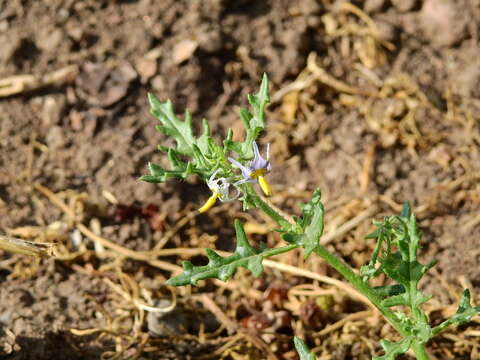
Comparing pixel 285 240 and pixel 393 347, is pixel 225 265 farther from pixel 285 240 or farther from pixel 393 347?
pixel 393 347

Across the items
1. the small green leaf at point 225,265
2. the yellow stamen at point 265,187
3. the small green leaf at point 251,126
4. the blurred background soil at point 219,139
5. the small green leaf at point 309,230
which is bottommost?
the blurred background soil at point 219,139

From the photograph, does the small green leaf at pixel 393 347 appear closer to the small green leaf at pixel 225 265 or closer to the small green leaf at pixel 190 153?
the small green leaf at pixel 225 265

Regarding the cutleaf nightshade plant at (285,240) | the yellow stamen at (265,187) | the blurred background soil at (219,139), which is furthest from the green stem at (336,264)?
the blurred background soil at (219,139)

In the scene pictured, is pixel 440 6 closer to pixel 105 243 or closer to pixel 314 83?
pixel 314 83

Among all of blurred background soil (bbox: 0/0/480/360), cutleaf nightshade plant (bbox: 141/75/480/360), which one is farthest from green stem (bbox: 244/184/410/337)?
blurred background soil (bbox: 0/0/480/360)

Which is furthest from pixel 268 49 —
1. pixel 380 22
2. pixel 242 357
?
pixel 242 357

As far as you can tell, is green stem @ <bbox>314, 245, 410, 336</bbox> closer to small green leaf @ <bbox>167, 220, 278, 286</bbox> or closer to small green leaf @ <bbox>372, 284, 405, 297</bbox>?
small green leaf @ <bbox>372, 284, 405, 297</bbox>

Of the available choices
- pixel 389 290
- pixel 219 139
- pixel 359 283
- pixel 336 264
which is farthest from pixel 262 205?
pixel 219 139
